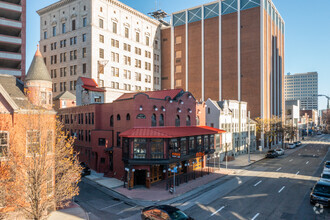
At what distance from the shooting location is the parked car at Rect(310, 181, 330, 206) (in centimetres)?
2186

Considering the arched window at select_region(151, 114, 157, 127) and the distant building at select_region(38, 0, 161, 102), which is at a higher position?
the distant building at select_region(38, 0, 161, 102)

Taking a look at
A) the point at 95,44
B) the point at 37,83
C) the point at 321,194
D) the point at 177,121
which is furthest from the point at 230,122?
the point at 37,83

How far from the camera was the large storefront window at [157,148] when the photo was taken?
95.8ft

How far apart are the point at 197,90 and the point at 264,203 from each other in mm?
58009

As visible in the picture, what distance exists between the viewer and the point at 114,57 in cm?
6781

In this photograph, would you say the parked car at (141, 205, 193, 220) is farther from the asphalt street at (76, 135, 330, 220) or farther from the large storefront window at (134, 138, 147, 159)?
the large storefront window at (134, 138, 147, 159)

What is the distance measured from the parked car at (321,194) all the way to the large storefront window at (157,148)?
1578 centimetres

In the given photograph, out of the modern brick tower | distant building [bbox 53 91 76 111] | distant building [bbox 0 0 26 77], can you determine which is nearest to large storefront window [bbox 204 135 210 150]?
distant building [bbox 53 91 76 111]

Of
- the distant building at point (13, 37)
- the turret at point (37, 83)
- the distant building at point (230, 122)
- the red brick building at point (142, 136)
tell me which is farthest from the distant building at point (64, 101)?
the turret at point (37, 83)

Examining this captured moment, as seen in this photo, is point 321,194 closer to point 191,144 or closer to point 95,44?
point 191,144

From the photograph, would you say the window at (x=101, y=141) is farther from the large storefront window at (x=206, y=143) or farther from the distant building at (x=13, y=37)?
the distant building at (x=13, y=37)

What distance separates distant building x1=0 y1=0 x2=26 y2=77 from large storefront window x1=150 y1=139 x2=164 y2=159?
33.8 metres

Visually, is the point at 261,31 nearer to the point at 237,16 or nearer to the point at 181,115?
the point at 237,16

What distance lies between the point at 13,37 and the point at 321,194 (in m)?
54.6
